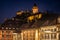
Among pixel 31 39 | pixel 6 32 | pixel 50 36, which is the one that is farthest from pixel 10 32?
pixel 50 36

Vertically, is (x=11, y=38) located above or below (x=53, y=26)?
below

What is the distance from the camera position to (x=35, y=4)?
4709cm

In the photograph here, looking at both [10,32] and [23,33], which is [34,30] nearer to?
[23,33]

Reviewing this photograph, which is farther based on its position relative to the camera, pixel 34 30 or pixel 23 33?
pixel 23 33

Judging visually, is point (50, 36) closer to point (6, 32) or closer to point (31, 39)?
point (31, 39)

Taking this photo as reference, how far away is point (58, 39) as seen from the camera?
76.0 feet

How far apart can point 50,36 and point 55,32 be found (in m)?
1.03

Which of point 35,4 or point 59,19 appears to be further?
point 35,4

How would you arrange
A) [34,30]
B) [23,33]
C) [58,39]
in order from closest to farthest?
[58,39], [34,30], [23,33]

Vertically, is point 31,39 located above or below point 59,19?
below

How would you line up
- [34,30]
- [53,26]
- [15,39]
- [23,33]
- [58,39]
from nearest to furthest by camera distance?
[58,39] → [53,26] → [34,30] → [23,33] → [15,39]

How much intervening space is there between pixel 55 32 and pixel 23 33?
10.6 meters

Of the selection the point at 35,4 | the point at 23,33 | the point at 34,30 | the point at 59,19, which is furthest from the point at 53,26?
the point at 35,4

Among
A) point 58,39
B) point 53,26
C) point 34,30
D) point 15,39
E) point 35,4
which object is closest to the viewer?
point 58,39
